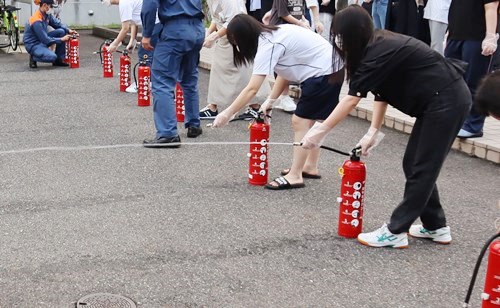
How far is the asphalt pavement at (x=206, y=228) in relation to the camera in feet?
12.0

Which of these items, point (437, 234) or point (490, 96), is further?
point (437, 234)

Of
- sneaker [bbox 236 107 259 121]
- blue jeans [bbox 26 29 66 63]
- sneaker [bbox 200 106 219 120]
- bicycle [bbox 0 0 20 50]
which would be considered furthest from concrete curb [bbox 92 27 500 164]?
bicycle [bbox 0 0 20 50]

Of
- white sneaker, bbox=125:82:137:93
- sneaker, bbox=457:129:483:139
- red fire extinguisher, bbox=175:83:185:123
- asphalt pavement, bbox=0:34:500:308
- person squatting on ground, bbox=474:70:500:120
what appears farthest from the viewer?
white sneaker, bbox=125:82:137:93

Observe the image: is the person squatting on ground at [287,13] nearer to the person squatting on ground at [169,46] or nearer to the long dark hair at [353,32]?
the person squatting on ground at [169,46]

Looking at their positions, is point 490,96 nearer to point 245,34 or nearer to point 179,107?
point 245,34

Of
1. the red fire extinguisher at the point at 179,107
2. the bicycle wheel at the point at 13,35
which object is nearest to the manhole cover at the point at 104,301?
the red fire extinguisher at the point at 179,107

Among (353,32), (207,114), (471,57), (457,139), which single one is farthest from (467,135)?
(353,32)

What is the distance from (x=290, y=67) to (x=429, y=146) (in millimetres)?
1560

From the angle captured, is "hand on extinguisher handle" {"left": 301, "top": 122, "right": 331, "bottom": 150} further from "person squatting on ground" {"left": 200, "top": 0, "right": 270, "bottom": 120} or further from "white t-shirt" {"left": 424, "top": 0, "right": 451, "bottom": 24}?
"white t-shirt" {"left": 424, "top": 0, "right": 451, "bottom": 24}

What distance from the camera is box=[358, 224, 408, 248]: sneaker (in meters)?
4.24

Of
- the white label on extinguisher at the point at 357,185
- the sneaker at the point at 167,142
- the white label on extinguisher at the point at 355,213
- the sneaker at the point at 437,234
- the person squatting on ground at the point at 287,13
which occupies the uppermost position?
the person squatting on ground at the point at 287,13

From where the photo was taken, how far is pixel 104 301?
11.4 feet

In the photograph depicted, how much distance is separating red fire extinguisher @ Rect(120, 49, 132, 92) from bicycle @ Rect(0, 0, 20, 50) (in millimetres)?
5338

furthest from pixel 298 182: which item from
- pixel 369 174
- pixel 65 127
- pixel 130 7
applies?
pixel 130 7
